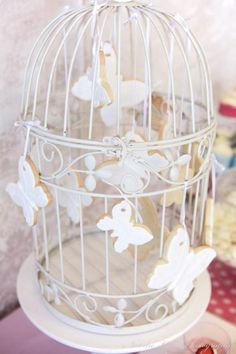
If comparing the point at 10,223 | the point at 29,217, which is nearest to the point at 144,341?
the point at 29,217

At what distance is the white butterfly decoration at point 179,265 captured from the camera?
604 mm

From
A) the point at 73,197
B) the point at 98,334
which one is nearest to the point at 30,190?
the point at 73,197

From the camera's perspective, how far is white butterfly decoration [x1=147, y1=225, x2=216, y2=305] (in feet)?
1.98

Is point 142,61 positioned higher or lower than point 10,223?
higher

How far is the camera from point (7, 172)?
0.78m

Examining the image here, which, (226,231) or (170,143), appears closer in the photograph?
(170,143)

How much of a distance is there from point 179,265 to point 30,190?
0.75 feet

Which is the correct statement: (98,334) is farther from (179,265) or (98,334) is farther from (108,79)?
(108,79)

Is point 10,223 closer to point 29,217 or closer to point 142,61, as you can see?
point 29,217

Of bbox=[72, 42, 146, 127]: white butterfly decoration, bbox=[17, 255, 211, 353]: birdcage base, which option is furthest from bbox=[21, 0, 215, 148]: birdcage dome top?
bbox=[17, 255, 211, 353]: birdcage base

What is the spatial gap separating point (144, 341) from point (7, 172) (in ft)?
1.18

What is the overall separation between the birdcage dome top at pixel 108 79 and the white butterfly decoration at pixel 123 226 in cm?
14

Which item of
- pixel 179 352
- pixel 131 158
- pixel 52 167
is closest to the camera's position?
pixel 131 158

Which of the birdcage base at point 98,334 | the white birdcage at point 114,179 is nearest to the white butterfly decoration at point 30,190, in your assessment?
the white birdcage at point 114,179
